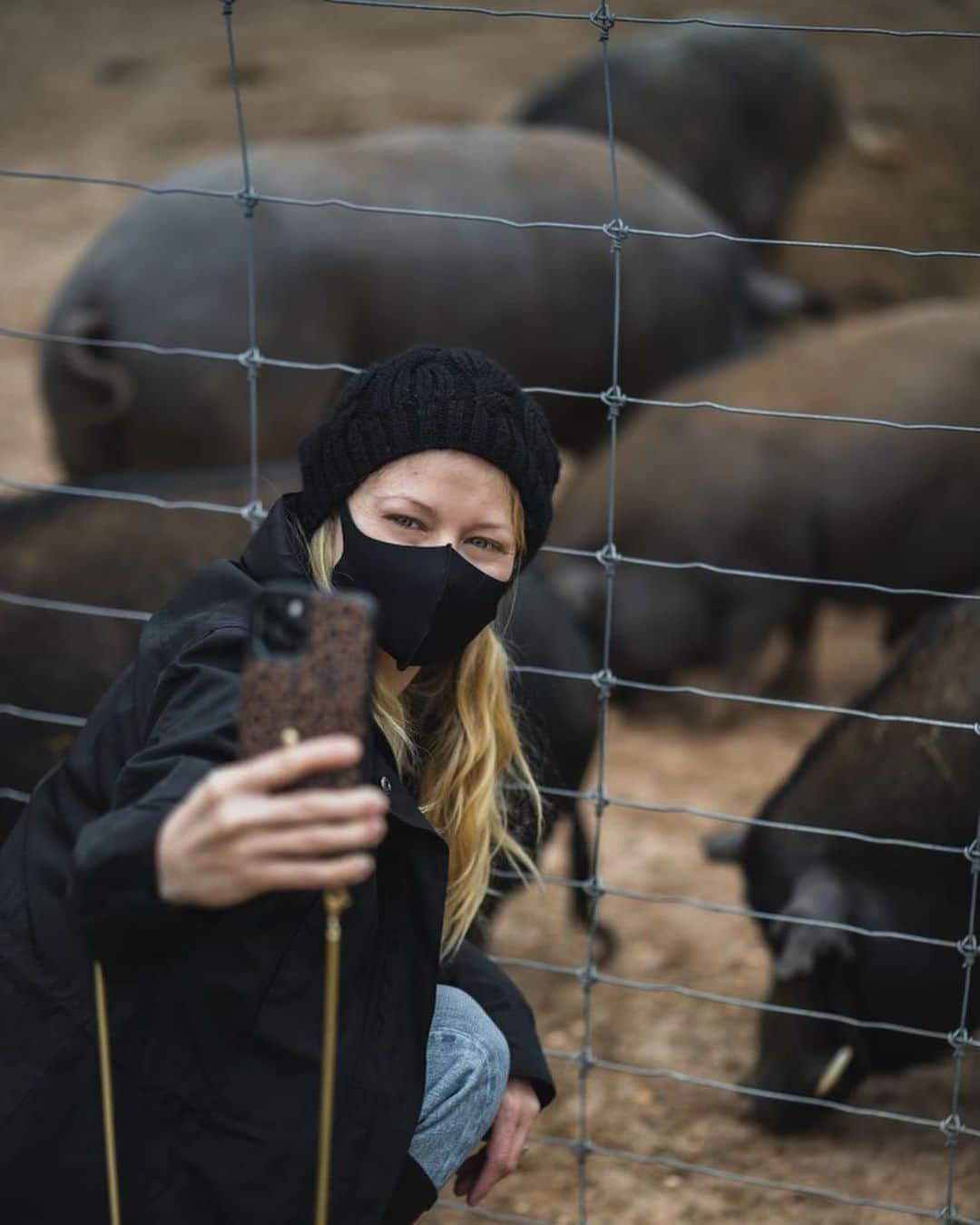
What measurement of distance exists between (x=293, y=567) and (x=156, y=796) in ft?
1.41

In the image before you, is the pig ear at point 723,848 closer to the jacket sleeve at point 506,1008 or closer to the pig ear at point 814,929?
the pig ear at point 814,929

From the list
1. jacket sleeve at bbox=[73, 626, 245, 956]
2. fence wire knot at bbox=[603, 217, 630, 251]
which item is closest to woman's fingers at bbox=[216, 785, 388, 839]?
jacket sleeve at bbox=[73, 626, 245, 956]

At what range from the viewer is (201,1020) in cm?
177

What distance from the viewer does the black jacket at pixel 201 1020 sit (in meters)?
1.76

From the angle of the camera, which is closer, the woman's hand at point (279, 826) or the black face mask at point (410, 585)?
the woman's hand at point (279, 826)

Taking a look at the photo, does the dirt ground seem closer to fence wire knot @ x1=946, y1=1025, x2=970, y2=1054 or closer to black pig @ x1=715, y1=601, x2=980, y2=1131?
black pig @ x1=715, y1=601, x2=980, y2=1131

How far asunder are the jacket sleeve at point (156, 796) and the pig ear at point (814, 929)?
145 cm

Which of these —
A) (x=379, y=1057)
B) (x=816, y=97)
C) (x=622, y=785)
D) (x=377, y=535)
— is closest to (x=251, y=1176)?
(x=379, y=1057)

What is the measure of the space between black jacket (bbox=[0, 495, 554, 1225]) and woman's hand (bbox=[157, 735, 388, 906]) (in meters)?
0.34

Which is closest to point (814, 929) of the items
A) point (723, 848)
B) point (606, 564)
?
point (723, 848)

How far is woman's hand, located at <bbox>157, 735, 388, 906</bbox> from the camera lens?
1283 millimetres

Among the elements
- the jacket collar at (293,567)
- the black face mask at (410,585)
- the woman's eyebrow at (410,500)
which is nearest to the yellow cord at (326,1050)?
the jacket collar at (293,567)

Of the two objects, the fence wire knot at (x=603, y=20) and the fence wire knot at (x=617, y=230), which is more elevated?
the fence wire knot at (x=603, y=20)

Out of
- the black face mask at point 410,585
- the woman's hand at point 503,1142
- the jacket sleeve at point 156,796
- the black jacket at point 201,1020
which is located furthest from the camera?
the woman's hand at point 503,1142
